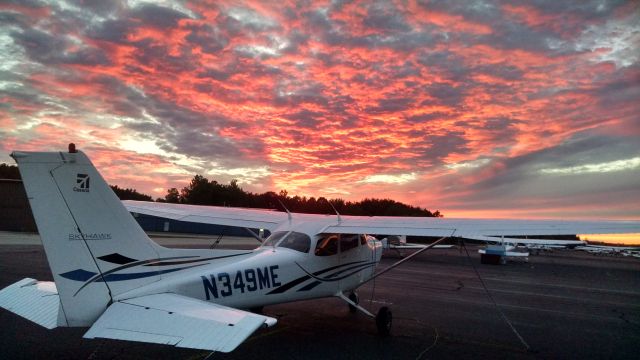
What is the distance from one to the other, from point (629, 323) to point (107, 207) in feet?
42.0

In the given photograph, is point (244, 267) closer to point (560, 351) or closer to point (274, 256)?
point (274, 256)

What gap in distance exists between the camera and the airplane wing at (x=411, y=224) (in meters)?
7.58

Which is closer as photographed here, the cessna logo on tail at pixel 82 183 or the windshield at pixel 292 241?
the cessna logo on tail at pixel 82 183

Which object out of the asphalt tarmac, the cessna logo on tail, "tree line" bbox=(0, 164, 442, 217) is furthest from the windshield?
"tree line" bbox=(0, 164, 442, 217)

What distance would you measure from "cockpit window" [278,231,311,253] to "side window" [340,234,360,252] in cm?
115

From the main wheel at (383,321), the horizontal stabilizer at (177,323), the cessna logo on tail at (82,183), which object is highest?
the cessna logo on tail at (82,183)

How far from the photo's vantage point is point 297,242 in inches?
315

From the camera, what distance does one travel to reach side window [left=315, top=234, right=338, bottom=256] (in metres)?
8.25

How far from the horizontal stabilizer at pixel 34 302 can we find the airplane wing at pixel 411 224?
361cm

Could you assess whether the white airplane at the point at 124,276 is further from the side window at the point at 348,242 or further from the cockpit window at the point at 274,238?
the side window at the point at 348,242

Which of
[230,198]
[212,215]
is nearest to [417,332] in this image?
[212,215]

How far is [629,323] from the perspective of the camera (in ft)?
37.0

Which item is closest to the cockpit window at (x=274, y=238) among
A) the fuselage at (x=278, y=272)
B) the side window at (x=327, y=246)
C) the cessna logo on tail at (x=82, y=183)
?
the fuselage at (x=278, y=272)

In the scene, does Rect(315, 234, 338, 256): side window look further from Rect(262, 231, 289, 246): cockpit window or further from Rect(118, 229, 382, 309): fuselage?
Rect(262, 231, 289, 246): cockpit window
